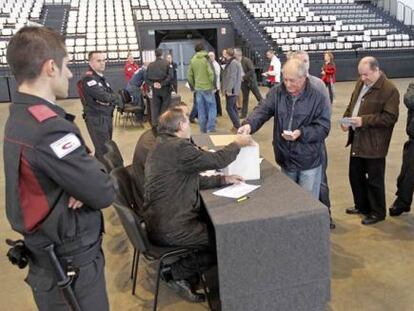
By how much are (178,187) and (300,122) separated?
1.05m

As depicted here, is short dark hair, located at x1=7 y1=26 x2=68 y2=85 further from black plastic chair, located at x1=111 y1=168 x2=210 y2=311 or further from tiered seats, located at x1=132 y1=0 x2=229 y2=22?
tiered seats, located at x1=132 y1=0 x2=229 y2=22

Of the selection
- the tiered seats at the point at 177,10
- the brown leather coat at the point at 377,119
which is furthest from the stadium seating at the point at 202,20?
the brown leather coat at the point at 377,119

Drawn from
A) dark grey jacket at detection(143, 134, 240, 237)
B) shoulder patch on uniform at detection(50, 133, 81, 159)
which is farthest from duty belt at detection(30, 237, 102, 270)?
dark grey jacket at detection(143, 134, 240, 237)

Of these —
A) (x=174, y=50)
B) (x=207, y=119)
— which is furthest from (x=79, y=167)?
(x=174, y=50)

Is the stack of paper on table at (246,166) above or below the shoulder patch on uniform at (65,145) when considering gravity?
below

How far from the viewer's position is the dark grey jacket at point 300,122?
3014 mm

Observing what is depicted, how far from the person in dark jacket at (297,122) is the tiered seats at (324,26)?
1241 centimetres

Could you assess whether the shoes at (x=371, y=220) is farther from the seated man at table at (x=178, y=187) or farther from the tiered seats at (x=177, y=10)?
the tiered seats at (x=177, y=10)

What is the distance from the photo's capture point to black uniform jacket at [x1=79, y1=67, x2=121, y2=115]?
4.53 metres

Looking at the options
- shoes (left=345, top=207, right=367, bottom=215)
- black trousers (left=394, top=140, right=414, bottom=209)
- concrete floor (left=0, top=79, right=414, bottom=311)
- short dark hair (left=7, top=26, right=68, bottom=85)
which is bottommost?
concrete floor (left=0, top=79, right=414, bottom=311)

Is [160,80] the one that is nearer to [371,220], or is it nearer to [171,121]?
[371,220]

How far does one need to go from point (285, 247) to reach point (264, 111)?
4.13 ft

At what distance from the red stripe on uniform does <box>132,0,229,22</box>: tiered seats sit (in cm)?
1492

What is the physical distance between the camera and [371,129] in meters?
3.56
